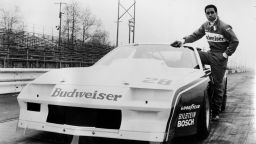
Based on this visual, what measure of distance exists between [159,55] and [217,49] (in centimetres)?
137

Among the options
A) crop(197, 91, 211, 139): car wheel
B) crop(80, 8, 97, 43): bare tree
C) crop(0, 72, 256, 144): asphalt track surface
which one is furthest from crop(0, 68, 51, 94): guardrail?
crop(80, 8, 97, 43): bare tree

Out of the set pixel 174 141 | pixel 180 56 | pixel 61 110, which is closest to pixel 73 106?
pixel 61 110

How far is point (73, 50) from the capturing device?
111ft

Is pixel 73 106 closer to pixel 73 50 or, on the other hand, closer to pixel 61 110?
pixel 61 110

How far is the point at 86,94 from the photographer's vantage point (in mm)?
3367

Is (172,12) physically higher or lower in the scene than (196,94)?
higher

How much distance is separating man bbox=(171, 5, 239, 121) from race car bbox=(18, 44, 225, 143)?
1533 mm

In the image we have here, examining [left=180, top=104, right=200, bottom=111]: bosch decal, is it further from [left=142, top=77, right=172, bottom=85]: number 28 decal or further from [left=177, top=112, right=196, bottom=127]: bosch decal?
[left=142, top=77, right=172, bottom=85]: number 28 decal

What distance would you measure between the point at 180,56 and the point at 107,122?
1.90 m

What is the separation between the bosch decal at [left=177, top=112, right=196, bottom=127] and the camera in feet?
Answer: 11.2

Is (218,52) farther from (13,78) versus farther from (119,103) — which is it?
(13,78)

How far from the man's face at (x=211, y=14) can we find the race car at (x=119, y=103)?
6.27 feet

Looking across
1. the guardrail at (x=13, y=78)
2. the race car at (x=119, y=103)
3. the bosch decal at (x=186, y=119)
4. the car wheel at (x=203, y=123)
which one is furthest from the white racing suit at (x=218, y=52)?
the guardrail at (x=13, y=78)

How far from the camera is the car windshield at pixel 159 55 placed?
475cm
